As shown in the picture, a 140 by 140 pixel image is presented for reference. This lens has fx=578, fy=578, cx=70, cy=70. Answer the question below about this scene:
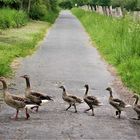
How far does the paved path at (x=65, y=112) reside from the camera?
34.7 ft

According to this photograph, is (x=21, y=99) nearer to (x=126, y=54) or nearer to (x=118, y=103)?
(x=118, y=103)

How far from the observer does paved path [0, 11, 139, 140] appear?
10562 mm

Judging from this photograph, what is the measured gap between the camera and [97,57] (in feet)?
83.3

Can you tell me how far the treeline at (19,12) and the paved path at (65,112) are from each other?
788 inches

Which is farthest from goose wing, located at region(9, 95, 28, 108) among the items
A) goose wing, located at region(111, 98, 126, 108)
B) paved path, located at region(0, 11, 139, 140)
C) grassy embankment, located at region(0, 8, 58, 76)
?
grassy embankment, located at region(0, 8, 58, 76)

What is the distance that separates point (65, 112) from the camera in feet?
41.5

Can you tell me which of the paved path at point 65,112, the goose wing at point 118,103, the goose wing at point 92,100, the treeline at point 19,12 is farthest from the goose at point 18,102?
the treeline at point 19,12

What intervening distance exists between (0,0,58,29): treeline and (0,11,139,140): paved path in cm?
2002

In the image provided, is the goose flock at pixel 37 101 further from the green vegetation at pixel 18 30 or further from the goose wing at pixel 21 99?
the green vegetation at pixel 18 30

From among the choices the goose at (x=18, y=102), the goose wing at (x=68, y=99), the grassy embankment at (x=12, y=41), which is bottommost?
the grassy embankment at (x=12, y=41)

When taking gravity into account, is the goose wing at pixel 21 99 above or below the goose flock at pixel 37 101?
above

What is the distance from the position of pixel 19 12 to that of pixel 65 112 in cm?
3865

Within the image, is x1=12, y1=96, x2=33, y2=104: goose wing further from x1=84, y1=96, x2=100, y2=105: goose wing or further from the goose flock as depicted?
x1=84, y1=96, x2=100, y2=105: goose wing

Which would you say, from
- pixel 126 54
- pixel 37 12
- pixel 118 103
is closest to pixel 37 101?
pixel 118 103
